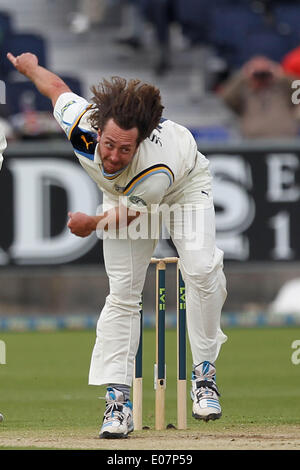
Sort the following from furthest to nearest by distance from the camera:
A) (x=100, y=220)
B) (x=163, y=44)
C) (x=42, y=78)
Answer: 1. (x=163, y=44)
2. (x=42, y=78)
3. (x=100, y=220)

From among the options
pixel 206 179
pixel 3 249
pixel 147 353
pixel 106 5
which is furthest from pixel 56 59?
pixel 206 179

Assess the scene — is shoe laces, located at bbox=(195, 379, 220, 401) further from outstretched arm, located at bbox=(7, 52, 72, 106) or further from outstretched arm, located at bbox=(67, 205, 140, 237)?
outstretched arm, located at bbox=(7, 52, 72, 106)

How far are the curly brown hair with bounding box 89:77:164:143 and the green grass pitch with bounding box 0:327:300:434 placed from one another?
62.9 inches

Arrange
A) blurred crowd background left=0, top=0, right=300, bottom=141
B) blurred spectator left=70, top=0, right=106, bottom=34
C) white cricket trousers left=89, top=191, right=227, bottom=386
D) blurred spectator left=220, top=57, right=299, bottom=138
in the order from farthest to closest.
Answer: blurred spectator left=70, top=0, right=106, bottom=34, blurred crowd background left=0, top=0, right=300, bottom=141, blurred spectator left=220, top=57, right=299, bottom=138, white cricket trousers left=89, top=191, right=227, bottom=386

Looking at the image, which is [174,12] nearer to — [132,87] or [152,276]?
[152,276]

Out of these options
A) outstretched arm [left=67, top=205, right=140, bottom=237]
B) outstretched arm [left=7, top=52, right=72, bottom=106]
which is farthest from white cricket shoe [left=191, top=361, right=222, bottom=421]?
outstretched arm [left=7, top=52, right=72, bottom=106]

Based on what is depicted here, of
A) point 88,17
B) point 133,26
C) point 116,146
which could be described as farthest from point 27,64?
point 88,17

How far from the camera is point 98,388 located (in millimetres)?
8672

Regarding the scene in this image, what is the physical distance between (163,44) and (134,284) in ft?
39.2

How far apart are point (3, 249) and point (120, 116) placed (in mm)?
6990

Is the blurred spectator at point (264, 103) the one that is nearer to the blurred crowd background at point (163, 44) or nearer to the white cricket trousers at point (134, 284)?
the blurred crowd background at point (163, 44)

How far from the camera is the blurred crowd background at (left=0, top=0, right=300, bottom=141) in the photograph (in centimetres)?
1548

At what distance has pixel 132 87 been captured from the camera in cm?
552

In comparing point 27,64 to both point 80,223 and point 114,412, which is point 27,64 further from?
point 114,412
